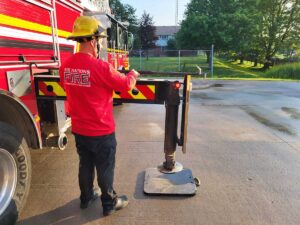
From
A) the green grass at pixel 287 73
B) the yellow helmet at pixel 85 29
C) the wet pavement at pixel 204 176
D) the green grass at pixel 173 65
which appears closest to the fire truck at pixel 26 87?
the wet pavement at pixel 204 176

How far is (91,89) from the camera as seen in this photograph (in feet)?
9.20

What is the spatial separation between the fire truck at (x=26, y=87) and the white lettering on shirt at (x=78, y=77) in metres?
0.57

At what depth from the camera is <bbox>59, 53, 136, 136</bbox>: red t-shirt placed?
9.04 feet

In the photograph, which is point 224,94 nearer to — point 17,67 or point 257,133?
point 257,133

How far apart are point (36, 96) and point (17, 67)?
0.50 meters

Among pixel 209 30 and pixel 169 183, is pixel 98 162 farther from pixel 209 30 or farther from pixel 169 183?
pixel 209 30

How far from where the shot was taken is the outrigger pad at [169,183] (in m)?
3.72

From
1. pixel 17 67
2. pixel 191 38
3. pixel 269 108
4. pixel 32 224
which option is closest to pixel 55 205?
pixel 32 224

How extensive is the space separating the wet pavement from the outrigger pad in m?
0.09

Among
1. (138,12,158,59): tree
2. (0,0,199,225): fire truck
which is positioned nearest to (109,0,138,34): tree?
(138,12,158,59): tree

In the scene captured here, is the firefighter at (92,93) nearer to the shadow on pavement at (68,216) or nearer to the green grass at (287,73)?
the shadow on pavement at (68,216)

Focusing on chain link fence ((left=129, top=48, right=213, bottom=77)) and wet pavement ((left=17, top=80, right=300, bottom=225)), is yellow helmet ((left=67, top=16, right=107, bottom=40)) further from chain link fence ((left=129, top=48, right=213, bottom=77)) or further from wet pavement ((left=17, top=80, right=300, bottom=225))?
chain link fence ((left=129, top=48, right=213, bottom=77))

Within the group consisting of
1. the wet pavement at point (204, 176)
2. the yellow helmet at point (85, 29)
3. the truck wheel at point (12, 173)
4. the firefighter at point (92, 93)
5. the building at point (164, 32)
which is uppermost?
the building at point (164, 32)

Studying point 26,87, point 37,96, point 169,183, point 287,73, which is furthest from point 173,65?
point 26,87
